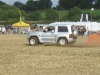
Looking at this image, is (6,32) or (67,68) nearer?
(67,68)

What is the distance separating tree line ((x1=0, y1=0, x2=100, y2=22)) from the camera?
358ft

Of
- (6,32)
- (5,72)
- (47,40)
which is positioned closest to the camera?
(5,72)

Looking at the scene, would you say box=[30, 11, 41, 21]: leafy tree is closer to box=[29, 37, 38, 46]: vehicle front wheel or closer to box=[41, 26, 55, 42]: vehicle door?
box=[29, 37, 38, 46]: vehicle front wheel

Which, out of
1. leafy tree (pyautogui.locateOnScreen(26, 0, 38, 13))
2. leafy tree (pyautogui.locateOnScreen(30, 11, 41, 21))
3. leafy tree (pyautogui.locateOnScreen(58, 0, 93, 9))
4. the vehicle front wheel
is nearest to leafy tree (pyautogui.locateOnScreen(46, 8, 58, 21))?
leafy tree (pyautogui.locateOnScreen(30, 11, 41, 21))

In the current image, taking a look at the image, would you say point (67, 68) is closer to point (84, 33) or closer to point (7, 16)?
point (84, 33)

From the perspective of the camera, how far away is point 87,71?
12086 mm

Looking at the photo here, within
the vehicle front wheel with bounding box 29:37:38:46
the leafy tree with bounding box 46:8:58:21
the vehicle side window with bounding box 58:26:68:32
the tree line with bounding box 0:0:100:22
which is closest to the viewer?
the vehicle side window with bounding box 58:26:68:32

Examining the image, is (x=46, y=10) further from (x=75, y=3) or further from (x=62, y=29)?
(x=62, y=29)

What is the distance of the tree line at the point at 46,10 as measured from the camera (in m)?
109

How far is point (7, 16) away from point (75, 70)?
10810 cm

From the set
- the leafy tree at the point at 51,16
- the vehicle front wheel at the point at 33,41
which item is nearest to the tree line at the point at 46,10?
the leafy tree at the point at 51,16

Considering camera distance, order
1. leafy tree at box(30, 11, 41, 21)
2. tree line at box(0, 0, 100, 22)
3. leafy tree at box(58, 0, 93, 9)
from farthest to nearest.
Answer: leafy tree at box(58, 0, 93, 9), tree line at box(0, 0, 100, 22), leafy tree at box(30, 11, 41, 21)

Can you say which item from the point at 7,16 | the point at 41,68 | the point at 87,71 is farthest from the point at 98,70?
the point at 7,16

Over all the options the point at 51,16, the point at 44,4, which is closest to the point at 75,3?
the point at 44,4
